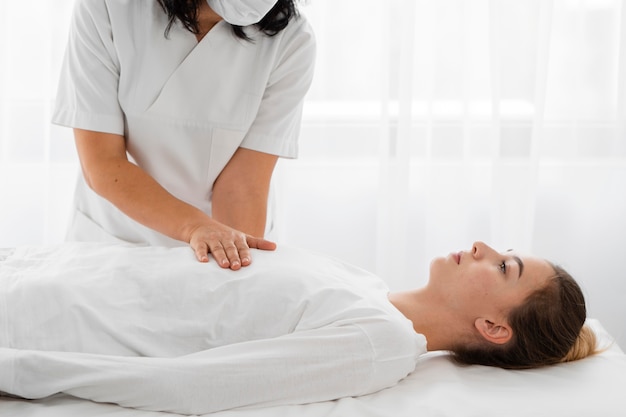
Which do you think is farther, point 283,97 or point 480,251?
point 283,97

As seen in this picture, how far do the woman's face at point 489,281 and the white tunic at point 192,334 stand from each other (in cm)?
15

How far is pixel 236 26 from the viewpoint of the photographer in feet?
6.66

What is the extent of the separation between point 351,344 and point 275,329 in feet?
0.51

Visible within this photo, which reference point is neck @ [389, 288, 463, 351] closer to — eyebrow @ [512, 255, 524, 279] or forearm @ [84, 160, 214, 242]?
eyebrow @ [512, 255, 524, 279]

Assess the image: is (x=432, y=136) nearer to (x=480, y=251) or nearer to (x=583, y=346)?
(x=480, y=251)

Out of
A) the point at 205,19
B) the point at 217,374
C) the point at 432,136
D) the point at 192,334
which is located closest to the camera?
the point at 217,374

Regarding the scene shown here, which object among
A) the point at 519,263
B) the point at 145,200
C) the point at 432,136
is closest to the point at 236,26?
the point at 145,200

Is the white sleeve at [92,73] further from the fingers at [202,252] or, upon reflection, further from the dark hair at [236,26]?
the fingers at [202,252]

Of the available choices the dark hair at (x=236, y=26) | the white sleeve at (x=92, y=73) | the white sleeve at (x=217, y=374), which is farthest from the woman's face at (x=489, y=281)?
the white sleeve at (x=92, y=73)

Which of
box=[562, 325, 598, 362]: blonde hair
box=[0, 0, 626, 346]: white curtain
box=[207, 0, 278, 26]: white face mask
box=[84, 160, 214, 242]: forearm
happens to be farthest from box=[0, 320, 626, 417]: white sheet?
box=[0, 0, 626, 346]: white curtain

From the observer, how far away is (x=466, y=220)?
3211 millimetres

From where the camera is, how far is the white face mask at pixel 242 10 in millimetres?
1826

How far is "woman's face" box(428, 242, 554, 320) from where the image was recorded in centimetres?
187

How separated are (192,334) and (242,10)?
2.19 ft
